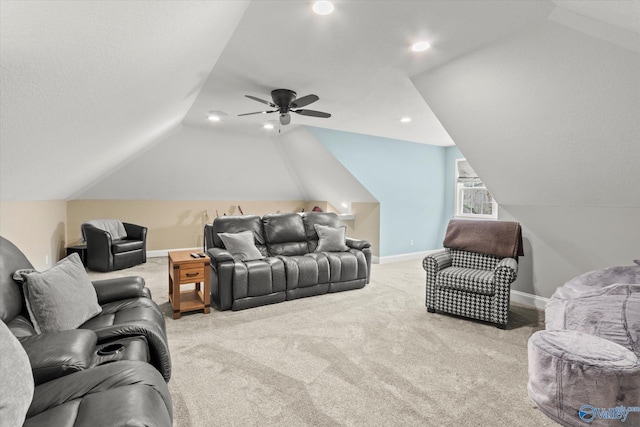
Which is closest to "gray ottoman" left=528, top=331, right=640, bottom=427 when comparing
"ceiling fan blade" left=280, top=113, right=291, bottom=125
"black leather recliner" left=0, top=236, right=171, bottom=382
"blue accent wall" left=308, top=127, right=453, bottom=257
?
"black leather recliner" left=0, top=236, right=171, bottom=382

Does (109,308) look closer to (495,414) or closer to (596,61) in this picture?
(495,414)

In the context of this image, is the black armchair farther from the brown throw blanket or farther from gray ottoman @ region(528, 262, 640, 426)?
gray ottoman @ region(528, 262, 640, 426)

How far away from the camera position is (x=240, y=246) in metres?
4.06

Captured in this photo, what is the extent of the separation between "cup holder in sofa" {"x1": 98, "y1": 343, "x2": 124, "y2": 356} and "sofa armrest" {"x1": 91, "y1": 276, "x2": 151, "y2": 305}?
822 mm

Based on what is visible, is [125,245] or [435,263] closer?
[435,263]

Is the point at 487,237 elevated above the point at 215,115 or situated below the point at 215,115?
below

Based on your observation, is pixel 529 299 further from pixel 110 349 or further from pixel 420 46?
pixel 110 349

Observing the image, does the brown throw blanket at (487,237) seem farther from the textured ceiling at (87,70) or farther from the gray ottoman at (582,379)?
the textured ceiling at (87,70)

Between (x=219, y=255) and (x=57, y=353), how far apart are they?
231 centimetres

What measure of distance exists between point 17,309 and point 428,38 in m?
3.17

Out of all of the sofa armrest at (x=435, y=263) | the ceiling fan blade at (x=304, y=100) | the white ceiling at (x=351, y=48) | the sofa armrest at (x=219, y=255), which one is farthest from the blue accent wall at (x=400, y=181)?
Answer: the sofa armrest at (x=219, y=255)

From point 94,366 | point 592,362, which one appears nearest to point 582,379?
point 592,362

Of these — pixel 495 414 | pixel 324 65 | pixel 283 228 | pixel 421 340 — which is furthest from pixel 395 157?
pixel 495 414

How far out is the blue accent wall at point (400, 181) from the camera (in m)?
5.93
